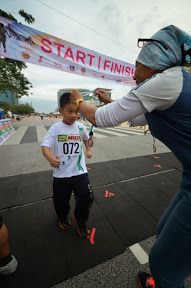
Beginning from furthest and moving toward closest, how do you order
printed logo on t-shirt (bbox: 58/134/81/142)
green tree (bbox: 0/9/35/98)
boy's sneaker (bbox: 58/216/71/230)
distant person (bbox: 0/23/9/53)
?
1. green tree (bbox: 0/9/35/98)
2. distant person (bbox: 0/23/9/53)
3. boy's sneaker (bbox: 58/216/71/230)
4. printed logo on t-shirt (bbox: 58/134/81/142)

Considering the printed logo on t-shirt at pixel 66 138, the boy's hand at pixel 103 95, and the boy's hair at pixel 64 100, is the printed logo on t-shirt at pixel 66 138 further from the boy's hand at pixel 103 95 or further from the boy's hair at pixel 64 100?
the boy's hand at pixel 103 95

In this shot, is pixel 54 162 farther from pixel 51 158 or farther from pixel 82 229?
pixel 82 229

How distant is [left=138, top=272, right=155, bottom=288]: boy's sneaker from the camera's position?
1.50 m

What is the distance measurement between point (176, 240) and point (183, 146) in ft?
1.96

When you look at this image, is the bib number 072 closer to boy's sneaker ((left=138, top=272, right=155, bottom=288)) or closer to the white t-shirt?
the white t-shirt

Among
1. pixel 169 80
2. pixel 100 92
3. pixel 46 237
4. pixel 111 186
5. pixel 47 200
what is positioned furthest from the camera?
pixel 111 186

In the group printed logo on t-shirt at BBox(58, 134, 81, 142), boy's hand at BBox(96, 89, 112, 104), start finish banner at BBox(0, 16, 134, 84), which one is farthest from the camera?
start finish banner at BBox(0, 16, 134, 84)

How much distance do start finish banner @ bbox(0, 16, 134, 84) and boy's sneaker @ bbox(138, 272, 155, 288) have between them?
5420mm

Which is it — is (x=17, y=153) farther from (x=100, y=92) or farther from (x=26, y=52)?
(x=100, y=92)

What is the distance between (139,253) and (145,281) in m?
0.36

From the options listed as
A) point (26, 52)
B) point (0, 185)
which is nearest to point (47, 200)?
point (0, 185)

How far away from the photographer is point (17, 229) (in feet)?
7.22

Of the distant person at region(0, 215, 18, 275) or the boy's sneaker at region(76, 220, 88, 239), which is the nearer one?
the distant person at region(0, 215, 18, 275)

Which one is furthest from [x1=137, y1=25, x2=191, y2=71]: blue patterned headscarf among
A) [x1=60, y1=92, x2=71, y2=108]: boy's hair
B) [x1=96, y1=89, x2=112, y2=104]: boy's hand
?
[x1=60, y1=92, x2=71, y2=108]: boy's hair
